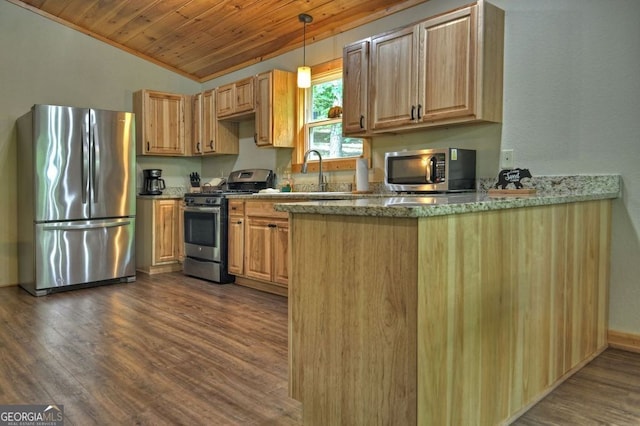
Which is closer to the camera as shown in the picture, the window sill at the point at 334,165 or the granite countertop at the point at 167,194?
the window sill at the point at 334,165

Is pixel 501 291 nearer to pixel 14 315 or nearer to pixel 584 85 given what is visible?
pixel 584 85

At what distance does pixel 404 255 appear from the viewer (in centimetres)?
141

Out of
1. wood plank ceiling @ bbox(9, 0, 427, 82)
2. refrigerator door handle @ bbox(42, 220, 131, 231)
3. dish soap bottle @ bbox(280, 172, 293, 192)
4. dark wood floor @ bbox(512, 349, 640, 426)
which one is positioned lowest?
dark wood floor @ bbox(512, 349, 640, 426)

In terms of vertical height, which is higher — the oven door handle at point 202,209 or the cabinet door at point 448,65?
the cabinet door at point 448,65

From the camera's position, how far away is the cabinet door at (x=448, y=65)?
304cm

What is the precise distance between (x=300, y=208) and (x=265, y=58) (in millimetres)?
3882

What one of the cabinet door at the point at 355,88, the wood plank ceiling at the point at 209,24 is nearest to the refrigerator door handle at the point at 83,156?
the wood plank ceiling at the point at 209,24

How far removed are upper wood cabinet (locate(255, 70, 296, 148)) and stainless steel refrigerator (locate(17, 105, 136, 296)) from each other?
1.38 m

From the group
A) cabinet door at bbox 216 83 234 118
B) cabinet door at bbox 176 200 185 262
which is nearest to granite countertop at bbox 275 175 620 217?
cabinet door at bbox 216 83 234 118

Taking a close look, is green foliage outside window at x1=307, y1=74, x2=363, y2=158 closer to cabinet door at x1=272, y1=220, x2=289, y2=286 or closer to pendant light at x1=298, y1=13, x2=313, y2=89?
pendant light at x1=298, y1=13, x2=313, y2=89

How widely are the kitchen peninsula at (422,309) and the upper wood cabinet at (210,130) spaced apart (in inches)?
155

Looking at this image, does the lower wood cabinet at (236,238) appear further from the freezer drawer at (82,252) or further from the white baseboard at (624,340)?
the white baseboard at (624,340)

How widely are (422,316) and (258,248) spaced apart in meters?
3.06

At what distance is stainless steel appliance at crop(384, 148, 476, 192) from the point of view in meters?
3.15
